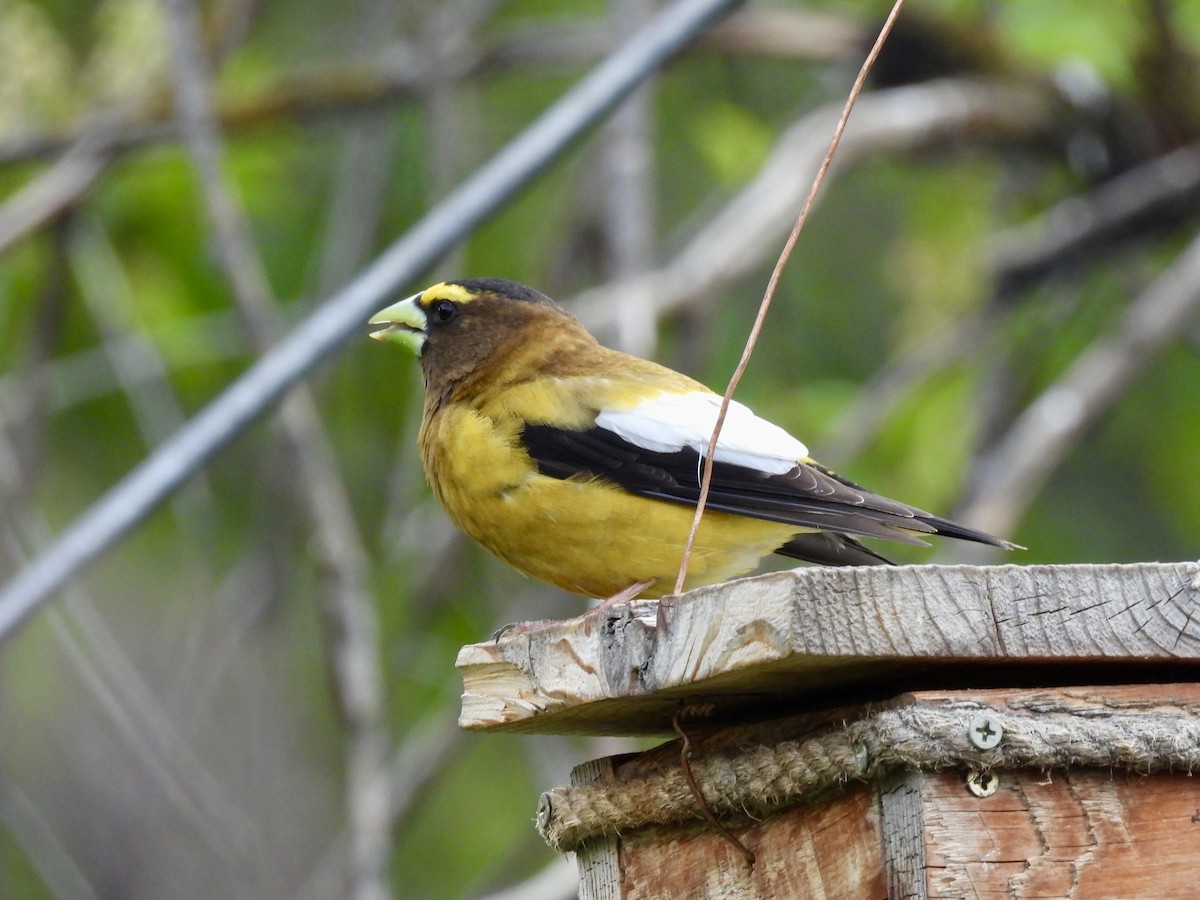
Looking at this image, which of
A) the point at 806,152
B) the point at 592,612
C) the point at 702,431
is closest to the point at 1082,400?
the point at 806,152

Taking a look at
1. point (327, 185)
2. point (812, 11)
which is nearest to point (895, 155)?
point (812, 11)

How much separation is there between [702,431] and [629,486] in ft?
0.67

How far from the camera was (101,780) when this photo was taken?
23.2 feet

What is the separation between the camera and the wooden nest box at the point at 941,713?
2199 millimetres

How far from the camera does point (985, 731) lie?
→ 7.30 feet

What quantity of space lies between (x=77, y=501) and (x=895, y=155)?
415 cm

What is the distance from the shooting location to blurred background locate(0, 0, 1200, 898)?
18.9 ft

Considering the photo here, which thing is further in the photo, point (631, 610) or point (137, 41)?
point (137, 41)

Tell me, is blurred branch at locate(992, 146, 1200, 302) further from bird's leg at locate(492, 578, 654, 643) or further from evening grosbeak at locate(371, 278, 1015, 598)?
bird's leg at locate(492, 578, 654, 643)

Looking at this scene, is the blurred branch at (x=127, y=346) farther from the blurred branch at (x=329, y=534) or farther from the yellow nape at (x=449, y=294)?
the yellow nape at (x=449, y=294)

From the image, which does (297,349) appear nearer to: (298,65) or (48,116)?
(48,116)

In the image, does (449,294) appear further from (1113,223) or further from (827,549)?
(1113,223)

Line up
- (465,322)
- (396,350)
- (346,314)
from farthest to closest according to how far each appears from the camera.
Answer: (396,350)
(465,322)
(346,314)

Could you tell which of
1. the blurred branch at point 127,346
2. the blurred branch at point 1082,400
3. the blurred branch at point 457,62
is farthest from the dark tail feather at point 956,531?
the blurred branch at point 457,62
